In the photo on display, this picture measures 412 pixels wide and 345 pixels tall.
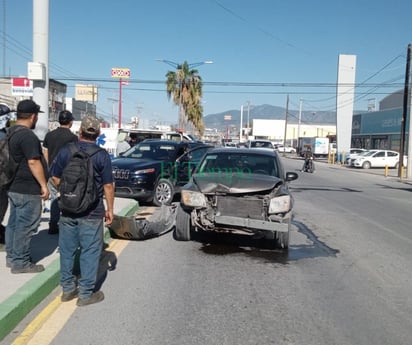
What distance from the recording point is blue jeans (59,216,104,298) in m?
4.64

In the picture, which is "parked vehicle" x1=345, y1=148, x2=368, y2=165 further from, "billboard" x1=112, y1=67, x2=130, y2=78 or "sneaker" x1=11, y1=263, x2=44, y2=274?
"sneaker" x1=11, y1=263, x2=44, y2=274

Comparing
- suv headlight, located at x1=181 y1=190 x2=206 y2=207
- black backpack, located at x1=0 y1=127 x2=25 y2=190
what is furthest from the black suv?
black backpack, located at x1=0 y1=127 x2=25 y2=190

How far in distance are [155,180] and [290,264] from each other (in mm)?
5520

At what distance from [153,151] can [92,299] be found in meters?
8.31

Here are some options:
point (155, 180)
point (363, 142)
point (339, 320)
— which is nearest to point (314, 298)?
point (339, 320)

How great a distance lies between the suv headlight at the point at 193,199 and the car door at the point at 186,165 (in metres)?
5.07

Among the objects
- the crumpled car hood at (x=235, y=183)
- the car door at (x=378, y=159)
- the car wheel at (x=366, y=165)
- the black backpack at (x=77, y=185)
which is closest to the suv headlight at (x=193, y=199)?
the crumpled car hood at (x=235, y=183)

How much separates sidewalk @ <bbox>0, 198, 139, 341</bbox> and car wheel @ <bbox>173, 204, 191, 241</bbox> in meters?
1.91

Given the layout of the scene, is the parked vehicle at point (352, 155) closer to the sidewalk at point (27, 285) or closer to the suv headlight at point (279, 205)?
the suv headlight at point (279, 205)

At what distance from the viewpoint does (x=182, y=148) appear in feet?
43.6

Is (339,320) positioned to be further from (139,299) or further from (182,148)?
(182,148)

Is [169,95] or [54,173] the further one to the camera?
[169,95]

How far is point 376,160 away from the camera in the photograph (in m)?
40.9

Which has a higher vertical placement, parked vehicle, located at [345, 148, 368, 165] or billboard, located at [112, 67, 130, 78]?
billboard, located at [112, 67, 130, 78]
